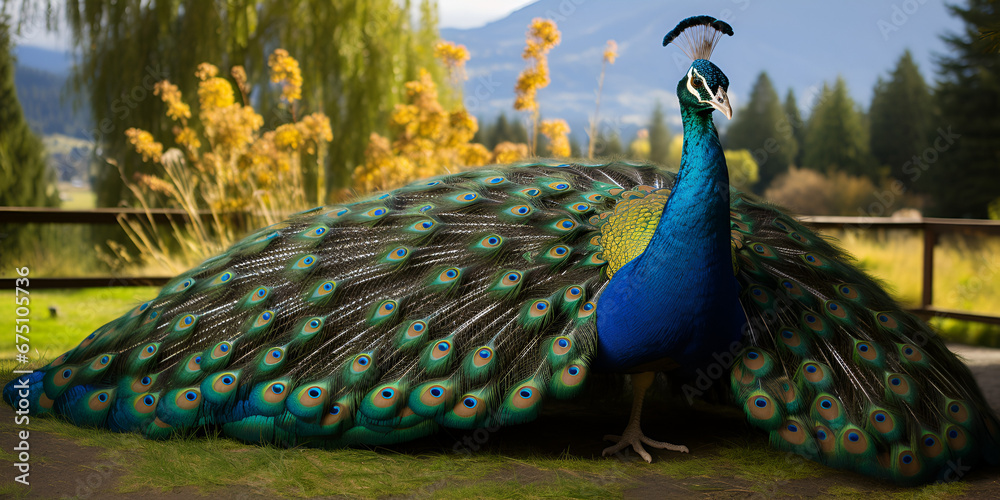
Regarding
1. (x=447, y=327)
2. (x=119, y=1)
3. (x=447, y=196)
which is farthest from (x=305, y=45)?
(x=447, y=327)

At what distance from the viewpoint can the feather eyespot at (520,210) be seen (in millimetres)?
3551

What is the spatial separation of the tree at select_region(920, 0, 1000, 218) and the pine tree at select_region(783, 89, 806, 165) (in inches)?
380

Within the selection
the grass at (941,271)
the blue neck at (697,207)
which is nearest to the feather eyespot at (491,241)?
the blue neck at (697,207)

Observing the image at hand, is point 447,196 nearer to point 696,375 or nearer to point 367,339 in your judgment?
point 367,339

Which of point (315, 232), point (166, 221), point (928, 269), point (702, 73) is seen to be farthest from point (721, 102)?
point (166, 221)

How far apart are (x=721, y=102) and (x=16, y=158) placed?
46.1ft

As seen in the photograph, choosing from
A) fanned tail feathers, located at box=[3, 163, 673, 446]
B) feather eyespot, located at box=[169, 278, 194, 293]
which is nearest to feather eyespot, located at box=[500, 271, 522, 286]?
fanned tail feathers, located at box=[3, 163, 673, 446]

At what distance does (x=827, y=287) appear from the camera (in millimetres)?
3547

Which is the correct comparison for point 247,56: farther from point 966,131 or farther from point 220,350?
point 966,131

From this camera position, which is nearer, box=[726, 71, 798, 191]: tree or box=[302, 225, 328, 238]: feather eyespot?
box=[302, 225, 328, 238]: feather eyespot

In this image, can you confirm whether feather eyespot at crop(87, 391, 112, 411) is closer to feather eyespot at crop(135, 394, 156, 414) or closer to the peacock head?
feather eyespot at crop(135, 394, 156, 414)

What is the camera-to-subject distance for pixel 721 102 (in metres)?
2.77

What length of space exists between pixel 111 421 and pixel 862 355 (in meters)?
3.40

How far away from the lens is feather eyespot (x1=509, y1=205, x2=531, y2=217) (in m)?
3.55
